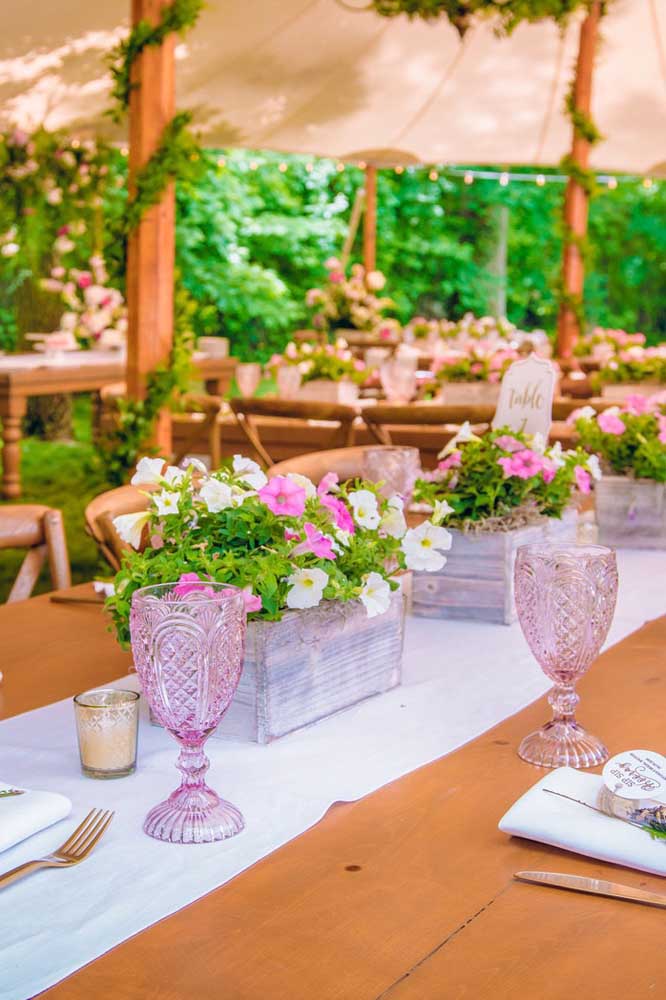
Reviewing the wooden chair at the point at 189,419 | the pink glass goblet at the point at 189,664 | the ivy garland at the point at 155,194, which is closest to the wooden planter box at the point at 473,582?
the pink glass goblet at the point at 189,664

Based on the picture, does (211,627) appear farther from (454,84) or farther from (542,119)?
(542,119)

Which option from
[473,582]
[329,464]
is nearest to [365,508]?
[473,582]

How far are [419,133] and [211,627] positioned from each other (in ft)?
33.5

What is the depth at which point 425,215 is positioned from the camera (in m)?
A: 18.5

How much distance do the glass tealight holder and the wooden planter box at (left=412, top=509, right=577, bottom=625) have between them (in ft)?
2.34

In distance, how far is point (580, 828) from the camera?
104 cm

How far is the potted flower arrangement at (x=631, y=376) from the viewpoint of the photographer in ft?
19.1

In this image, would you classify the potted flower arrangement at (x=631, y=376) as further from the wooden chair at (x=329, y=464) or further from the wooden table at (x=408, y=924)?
the wooden table at (x=408, y=924)

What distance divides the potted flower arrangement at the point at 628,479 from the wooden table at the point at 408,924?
1.25 metres

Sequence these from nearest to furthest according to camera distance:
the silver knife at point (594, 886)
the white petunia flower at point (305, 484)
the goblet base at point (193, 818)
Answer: the silver knife at point (594, 886) → the goblet base at point (193, 818) → the white petunia flower at point (305, 484)

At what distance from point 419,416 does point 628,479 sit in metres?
2.36

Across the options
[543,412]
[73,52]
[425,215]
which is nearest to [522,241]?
[425,215]

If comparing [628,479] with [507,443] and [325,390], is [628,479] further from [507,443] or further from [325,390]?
[325,390]

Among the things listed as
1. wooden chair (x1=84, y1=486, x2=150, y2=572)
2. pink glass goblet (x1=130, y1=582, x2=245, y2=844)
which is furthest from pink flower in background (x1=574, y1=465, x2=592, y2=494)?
pink glass goblet (x1=130, y1=582, x2=245, y2=844)
